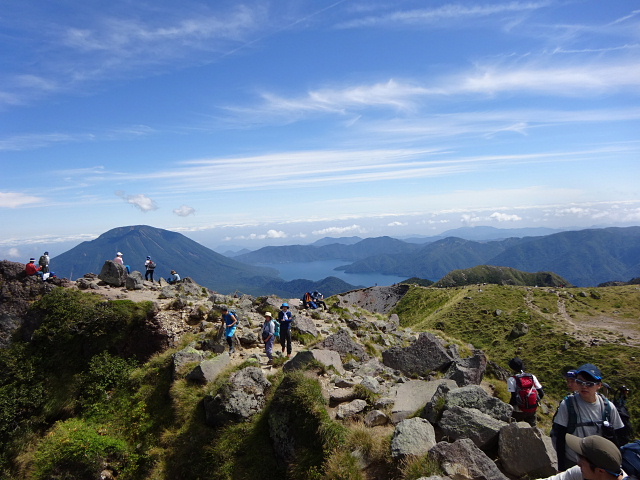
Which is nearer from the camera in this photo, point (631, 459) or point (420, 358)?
point (631, 459)

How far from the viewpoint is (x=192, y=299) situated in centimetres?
2786

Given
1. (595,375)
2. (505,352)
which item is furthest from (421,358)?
(505,352)

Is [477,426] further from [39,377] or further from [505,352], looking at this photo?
[505,352]

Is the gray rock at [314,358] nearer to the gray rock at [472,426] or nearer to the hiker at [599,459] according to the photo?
the gray rock at [472,426]

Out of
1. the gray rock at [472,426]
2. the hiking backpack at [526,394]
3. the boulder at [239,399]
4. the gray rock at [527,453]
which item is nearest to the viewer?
the gray rock at [527,453]

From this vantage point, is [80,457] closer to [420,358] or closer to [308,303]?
[420,358]

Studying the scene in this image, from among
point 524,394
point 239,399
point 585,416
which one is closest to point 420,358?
point 524,394

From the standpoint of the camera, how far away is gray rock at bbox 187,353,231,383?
15734 millimetres

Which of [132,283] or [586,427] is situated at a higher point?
[132,283]

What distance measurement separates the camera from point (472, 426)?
9.08 meters

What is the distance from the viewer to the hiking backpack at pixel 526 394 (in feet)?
32.1

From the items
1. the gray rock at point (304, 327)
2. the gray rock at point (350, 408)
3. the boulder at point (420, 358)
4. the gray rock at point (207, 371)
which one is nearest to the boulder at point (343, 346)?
the boulder at point (420, 358)

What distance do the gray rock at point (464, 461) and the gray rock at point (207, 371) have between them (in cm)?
1057

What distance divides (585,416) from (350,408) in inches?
271
